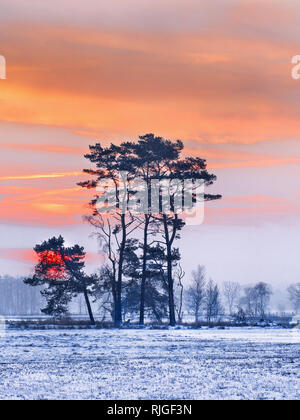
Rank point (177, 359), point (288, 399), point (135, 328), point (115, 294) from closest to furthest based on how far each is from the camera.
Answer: point (288, 399) < point (177, 359) < point (135, 328) < point (115, 294)

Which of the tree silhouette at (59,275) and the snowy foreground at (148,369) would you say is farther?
the tree silhouette at (59,275)

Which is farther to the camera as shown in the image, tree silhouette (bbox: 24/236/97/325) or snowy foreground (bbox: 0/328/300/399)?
tree silhouette (bbox: 24/236/97/325)

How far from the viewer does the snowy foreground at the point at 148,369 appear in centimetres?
1838

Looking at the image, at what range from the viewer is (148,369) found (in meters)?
24.1

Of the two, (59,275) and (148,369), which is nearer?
(148,369)

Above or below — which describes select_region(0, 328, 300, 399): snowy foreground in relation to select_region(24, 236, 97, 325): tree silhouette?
below

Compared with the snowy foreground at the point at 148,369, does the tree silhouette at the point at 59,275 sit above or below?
above

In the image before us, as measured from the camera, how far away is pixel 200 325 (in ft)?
194

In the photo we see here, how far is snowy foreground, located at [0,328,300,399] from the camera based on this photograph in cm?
1838

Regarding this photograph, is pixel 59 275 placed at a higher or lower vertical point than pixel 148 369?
higher

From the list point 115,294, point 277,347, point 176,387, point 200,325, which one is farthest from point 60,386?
point 115,294
